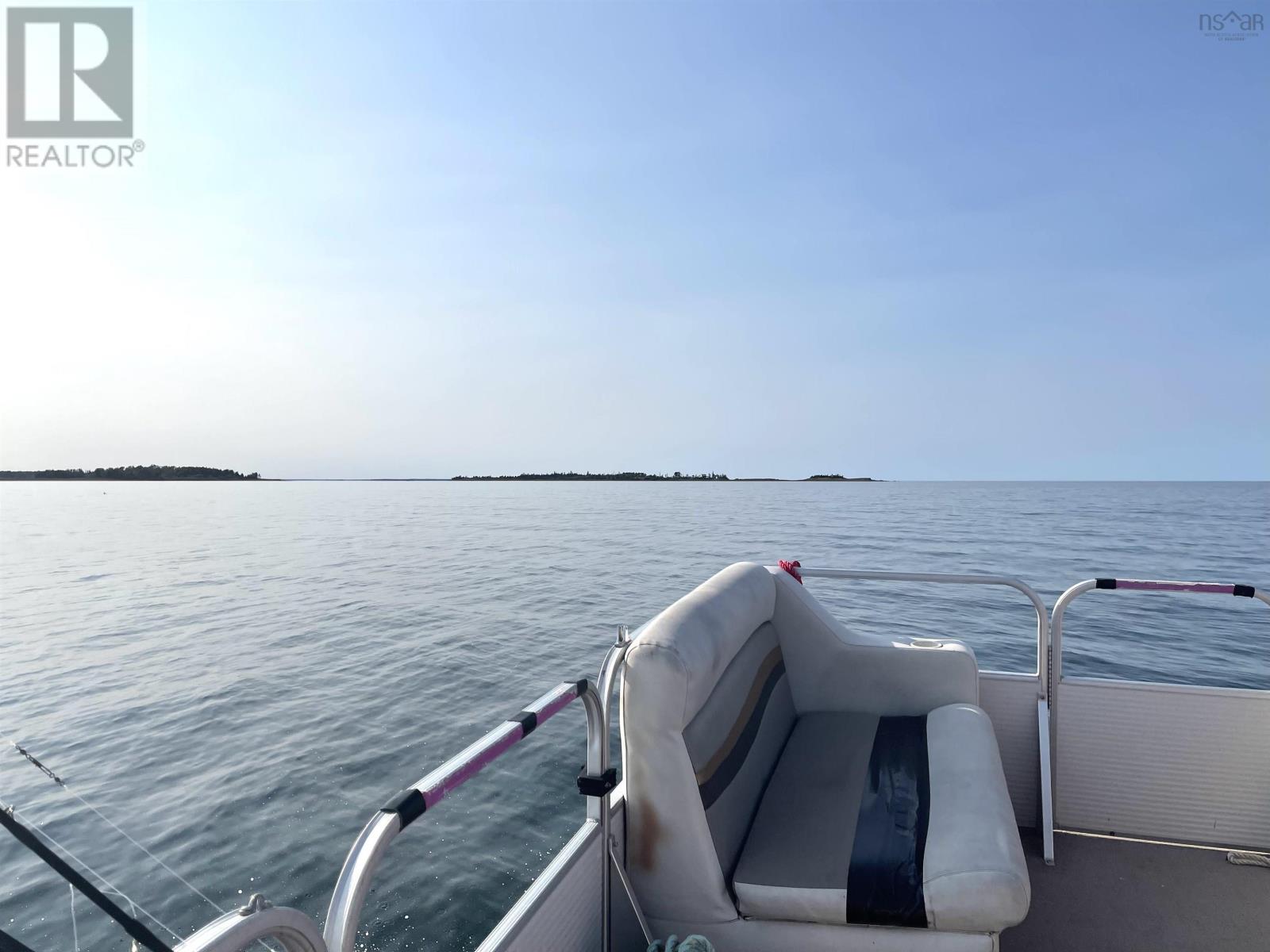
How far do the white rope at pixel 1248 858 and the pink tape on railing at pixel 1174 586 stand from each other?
1.00 m

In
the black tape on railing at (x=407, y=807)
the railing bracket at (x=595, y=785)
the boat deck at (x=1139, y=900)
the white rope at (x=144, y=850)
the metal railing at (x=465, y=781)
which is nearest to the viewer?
the metal railing at (x=465, y=781)

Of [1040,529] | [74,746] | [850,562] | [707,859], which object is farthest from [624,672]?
[1040,529]

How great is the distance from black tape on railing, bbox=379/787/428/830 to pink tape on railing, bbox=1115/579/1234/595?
2.82 m

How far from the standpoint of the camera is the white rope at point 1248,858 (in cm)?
292

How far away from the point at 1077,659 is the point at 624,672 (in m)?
8.56

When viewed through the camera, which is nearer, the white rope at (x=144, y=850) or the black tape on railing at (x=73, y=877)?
the black tape on railing at (x=73, y=877)

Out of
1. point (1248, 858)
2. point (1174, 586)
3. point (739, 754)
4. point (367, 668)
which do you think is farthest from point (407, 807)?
point (367, 668)

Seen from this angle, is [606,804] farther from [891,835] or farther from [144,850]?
[144,850]

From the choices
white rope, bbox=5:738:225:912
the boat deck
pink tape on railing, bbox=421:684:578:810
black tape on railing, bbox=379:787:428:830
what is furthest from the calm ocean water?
black tape on railing, bbox=379:787:428:830

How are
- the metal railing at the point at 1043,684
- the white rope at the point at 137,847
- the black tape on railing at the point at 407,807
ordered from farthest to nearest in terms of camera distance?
the white rope at the point at 137,847, the metal railing at the point at 1043,684, the black tape on railing at the point at 407,807

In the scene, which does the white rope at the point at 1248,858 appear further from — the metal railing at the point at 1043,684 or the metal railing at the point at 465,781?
the metal railing at the point at 465,781

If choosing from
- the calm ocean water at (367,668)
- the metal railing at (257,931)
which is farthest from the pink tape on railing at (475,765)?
the calm ocean water at (367,668)

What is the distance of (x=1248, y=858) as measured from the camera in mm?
2941

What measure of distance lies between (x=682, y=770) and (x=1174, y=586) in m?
2.28
